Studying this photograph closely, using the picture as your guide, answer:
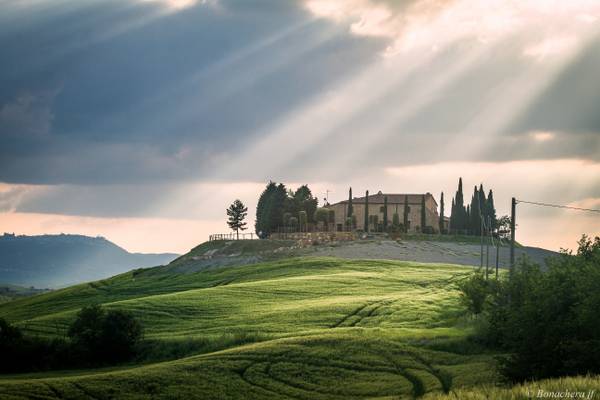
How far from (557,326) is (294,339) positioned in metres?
21.8

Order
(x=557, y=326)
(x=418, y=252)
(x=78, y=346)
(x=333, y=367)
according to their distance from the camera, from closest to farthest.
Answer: (x=557, y=326) → (x=333, y=367) → (x=78, y=346) → (x=418, y=252)

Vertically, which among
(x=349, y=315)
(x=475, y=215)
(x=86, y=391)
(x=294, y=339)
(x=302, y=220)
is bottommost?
(x=86, y=391)

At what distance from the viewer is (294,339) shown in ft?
231

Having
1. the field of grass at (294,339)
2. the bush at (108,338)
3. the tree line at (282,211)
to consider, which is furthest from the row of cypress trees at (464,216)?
the bush at (108,338)

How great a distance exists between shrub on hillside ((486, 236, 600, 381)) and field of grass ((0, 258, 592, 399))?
297 centimetres

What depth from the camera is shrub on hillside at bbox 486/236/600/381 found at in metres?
54.4

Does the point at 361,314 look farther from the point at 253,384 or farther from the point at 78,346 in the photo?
the point at 253,384

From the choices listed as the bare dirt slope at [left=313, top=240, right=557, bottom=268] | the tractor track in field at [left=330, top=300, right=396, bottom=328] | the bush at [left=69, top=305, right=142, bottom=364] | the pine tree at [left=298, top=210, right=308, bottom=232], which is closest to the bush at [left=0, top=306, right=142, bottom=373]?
the bush at [left=69, top=305, right=142, bottom=364]

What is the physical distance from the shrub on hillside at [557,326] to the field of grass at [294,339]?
9.74 ft

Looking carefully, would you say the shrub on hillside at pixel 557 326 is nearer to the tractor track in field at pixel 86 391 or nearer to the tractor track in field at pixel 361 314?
the tractor track in field at pixel 361 314

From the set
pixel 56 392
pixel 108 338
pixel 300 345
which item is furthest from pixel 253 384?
pixel 108 338

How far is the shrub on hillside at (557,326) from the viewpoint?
54406mm

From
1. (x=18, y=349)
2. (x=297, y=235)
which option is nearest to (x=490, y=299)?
(x=18, y=349)

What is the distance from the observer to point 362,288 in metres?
109
